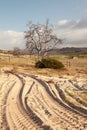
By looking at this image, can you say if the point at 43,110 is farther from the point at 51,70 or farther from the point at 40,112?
the point at 51,70

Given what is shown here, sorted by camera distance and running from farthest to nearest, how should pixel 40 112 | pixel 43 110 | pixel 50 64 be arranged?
1. pixel 50 64
2. pixel 43 110
3. pixel 40 112

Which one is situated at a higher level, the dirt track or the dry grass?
the dirt track

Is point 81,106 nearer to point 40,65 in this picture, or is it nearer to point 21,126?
point 21,126

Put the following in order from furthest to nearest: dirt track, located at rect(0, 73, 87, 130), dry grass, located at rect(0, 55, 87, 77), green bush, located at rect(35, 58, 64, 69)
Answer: green bush, located at rect(35, 58, 64, 69) → dry grass, located at rect(0, 55, 87, 77) → dirt track, located at rect(0, 73, 87, 130)

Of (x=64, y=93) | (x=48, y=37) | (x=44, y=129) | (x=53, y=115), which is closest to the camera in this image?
(x=44, y=129)

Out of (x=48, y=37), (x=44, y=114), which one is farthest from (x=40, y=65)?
(x=44, y=114)

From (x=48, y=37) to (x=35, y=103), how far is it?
45491 millimetres

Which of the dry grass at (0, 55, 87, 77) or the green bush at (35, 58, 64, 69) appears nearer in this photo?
the dry grass at (0, 55, 87, 77)

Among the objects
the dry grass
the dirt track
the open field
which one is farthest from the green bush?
the dirt track

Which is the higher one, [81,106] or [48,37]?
[48,37]

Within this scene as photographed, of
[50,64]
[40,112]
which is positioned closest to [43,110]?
[40,112]

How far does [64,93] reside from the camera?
18125mm

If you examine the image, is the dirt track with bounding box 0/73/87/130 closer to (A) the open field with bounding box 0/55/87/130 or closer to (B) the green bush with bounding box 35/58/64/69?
(A) the open field with bounding box 0/55/87/130

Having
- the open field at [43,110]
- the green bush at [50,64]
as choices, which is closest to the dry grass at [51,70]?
the green bush at [50,64]
